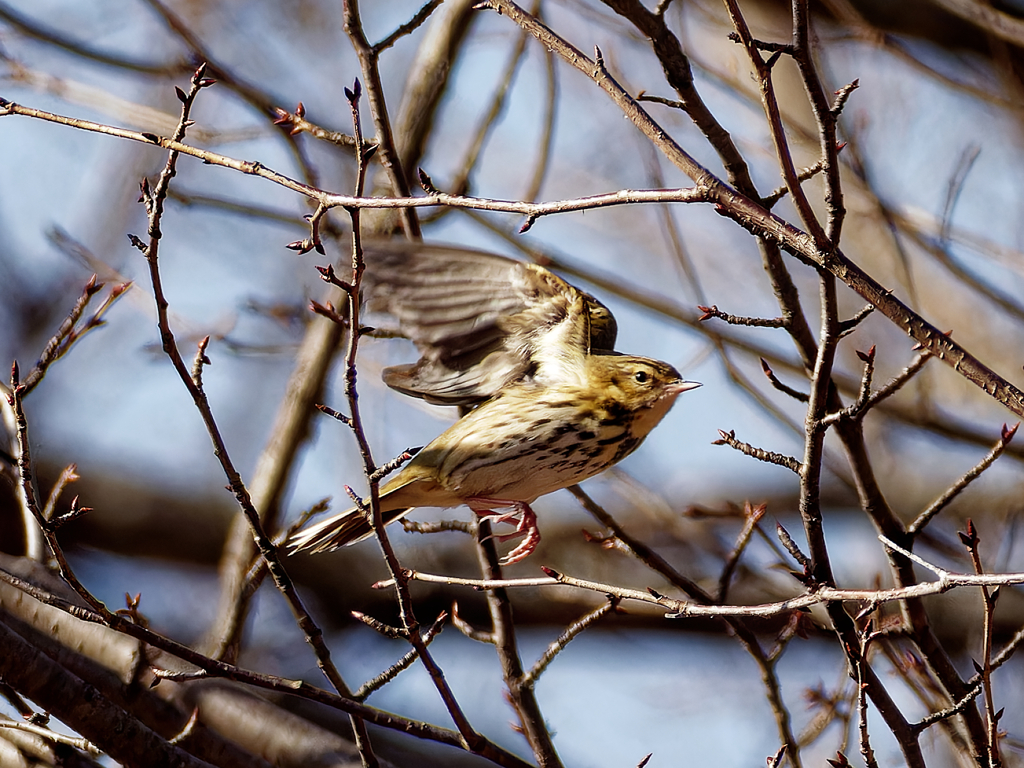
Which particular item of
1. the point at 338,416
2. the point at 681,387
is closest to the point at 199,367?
the point at 338,416

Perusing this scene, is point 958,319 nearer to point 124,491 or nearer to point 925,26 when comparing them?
point 925,26

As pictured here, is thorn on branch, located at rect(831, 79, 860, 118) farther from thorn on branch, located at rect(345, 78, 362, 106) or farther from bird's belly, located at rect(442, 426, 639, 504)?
bird's belly, located at rect(442, 426, 639, 504)

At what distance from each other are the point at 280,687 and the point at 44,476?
4.55 meters

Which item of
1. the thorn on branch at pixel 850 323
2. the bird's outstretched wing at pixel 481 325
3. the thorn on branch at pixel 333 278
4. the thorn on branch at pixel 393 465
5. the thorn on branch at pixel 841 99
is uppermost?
the bird's outstretched wing at pixel 481 325

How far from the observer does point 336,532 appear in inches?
166

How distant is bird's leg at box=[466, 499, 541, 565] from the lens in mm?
4186

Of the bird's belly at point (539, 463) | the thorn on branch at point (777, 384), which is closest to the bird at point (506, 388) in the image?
the bird's belly at point (539, 463)

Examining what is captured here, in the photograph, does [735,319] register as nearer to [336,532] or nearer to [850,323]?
[850,323]

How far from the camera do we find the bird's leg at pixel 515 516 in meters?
4.19

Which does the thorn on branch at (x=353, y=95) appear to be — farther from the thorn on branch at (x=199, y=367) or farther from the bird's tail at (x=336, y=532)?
the bird's tail at (x=336, y=532)

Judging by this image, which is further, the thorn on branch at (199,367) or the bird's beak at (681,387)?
the bird's beak at (681,387)

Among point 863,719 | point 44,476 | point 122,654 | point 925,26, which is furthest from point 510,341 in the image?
point 925,26

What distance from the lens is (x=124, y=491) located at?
6.98 metres

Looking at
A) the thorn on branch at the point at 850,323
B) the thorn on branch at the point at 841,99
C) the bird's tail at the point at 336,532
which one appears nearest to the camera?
the thorn on branch at the point at 841,99
